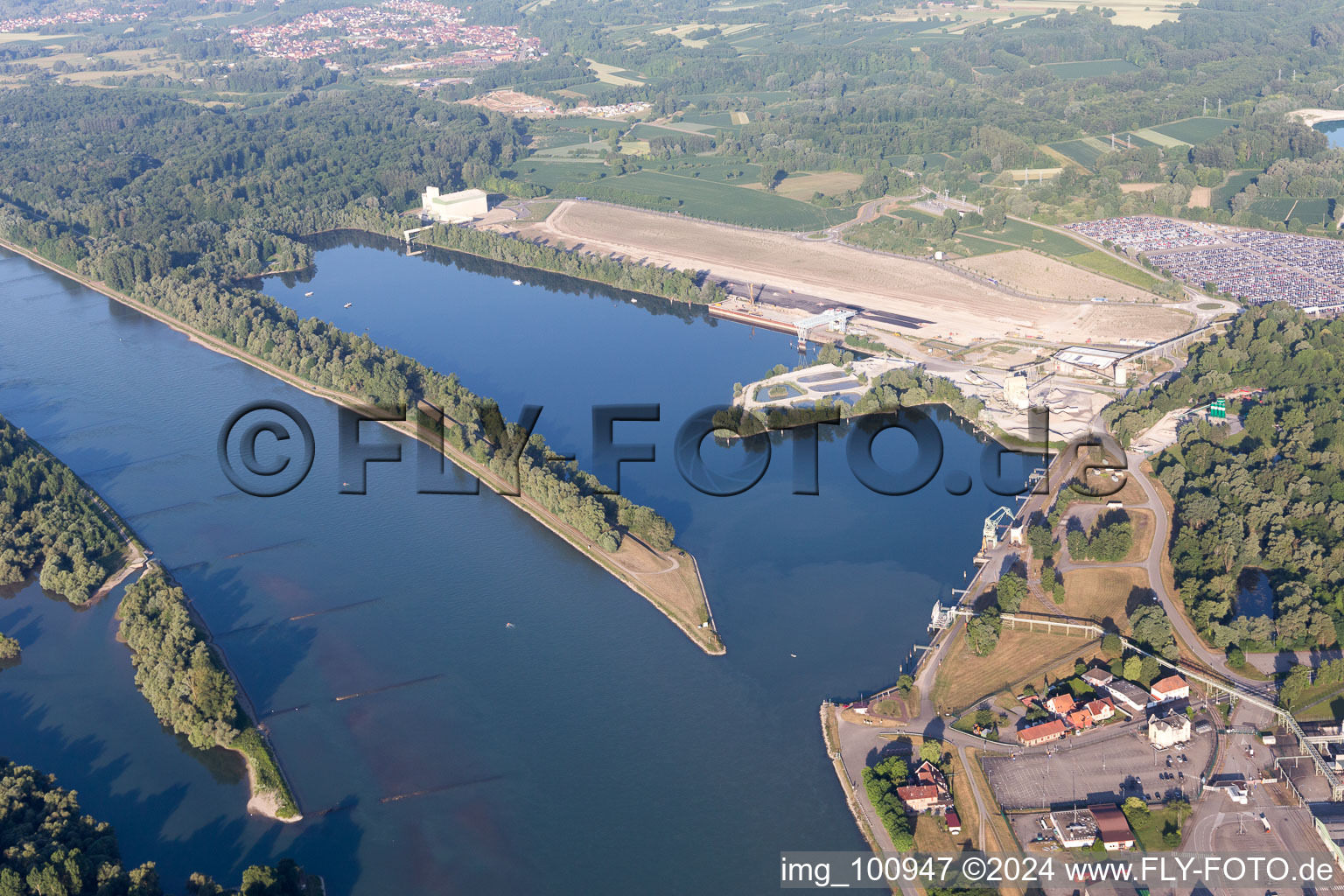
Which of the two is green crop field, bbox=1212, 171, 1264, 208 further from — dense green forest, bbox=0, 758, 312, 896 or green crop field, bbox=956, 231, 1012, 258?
dense green forest, bbox=0, 758, 312, 896

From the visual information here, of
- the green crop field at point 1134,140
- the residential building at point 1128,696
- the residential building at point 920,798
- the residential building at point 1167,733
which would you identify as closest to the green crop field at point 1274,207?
the green crop field at point 1134,140

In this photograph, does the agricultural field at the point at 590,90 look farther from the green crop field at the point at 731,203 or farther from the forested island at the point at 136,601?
the forested island at the point at 136,601

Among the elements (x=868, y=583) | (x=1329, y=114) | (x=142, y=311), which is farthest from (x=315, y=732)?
(x=1329, y=114)

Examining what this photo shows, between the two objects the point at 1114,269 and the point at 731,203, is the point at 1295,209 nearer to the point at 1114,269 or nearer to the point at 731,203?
the point at 1114,269

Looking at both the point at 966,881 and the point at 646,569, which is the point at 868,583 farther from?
the point at 966,881

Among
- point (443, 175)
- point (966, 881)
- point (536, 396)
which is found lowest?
point (966, 881)

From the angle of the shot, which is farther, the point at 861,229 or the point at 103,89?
the point at 103,89

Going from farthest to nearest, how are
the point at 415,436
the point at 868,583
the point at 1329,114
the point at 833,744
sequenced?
the point at 1329,114 < the point at 415,436 < the point at 868,583 < the point at 833,744
